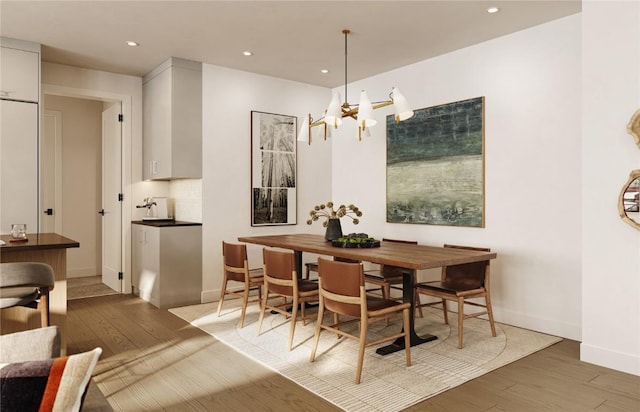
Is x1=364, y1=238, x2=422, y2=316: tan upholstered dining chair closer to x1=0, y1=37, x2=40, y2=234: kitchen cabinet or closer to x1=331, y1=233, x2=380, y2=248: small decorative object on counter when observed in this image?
→ x1=331, y1=233, x2=380, y2=248: small decorative object on counter

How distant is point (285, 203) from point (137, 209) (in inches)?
76.2

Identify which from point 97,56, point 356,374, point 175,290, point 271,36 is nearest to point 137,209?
point 175,290

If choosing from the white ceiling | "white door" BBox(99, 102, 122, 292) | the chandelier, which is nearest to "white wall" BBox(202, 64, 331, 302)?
the white ceiling

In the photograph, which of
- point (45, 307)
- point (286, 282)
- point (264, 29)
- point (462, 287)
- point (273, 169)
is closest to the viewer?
point (45, 307)

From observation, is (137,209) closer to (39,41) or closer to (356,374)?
(39,41)

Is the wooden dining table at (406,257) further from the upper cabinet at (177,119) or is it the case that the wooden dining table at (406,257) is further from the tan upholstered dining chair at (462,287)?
the upper cabinet at (177,119)

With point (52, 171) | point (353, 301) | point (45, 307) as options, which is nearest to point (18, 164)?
point (45, 307)

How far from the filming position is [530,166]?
164 inches

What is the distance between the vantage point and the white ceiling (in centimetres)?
373

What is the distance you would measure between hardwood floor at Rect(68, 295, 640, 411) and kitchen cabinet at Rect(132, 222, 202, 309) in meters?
1.14

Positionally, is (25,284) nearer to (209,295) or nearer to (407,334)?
(407,334)

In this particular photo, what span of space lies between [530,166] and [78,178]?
6.39m

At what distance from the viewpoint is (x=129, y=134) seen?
580cm

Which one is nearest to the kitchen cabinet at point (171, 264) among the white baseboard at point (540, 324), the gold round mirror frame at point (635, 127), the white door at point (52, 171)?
the white door at point (52, 171)
